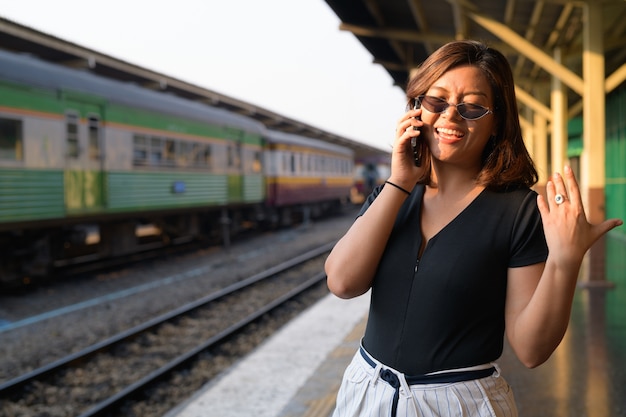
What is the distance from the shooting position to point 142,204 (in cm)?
1257

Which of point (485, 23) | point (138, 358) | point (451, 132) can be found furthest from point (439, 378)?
point (485, 23)

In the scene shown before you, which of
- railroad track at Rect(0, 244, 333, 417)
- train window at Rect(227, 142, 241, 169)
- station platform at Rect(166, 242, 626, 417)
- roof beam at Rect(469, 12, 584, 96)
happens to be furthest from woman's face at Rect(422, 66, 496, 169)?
train window at Rect(227, 142, 241, 169)

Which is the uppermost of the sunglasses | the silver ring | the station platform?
the sunglasses

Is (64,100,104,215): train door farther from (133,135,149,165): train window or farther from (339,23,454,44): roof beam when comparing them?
(339,23,454,44): roof beam

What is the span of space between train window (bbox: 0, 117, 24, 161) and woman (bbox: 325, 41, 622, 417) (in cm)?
869

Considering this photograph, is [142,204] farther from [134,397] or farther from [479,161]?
[479,161]

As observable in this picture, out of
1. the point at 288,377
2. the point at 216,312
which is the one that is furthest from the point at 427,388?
the point at 216,312

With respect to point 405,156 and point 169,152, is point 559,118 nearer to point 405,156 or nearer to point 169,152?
point 169,152

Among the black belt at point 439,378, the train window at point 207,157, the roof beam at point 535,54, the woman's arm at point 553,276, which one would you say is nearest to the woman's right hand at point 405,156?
the woman's arm at point 553,276

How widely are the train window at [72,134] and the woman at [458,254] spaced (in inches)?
382

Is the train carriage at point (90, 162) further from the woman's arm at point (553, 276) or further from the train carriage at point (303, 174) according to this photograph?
the woman's arm at point (553, 276)

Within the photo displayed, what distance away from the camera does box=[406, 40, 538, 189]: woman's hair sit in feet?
5.33

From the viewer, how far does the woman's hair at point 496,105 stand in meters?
1.62

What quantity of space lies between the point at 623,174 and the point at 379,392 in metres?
12.7
